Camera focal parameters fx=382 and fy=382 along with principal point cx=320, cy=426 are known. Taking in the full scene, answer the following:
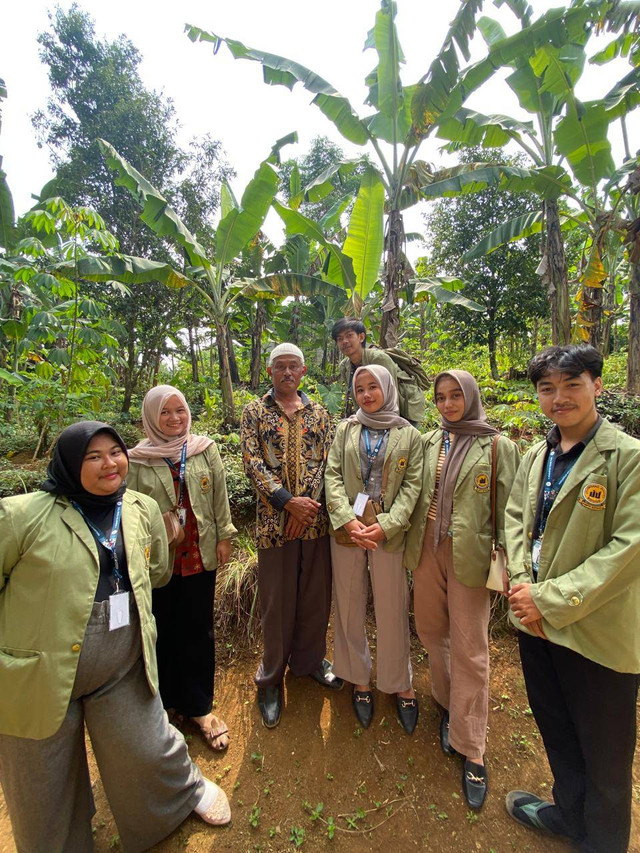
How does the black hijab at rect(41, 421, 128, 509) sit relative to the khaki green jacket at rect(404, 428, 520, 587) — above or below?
above

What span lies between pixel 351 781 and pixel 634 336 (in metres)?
7.13

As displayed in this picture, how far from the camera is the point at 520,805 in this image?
1933 mm

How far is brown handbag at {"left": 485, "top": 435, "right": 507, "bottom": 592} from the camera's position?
1900mm

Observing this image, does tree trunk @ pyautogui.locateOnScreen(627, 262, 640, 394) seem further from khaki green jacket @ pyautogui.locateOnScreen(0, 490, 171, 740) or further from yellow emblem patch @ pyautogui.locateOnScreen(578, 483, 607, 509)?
khaki green jacket @ pyautogui.locateOnScreen(0, 490, 171, 740)

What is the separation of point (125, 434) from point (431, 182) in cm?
724

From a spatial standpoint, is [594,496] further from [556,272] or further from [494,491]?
[556,272]

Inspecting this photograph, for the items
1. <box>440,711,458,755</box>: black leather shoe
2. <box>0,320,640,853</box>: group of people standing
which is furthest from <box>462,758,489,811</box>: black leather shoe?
<box>440,711,458,755</box>: black leather shoe

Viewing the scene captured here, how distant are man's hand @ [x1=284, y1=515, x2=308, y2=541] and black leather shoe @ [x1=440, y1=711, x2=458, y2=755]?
1.45 m

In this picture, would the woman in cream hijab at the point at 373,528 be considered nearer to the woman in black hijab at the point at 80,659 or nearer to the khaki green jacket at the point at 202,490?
the khaki green jacket at the point at 202,490

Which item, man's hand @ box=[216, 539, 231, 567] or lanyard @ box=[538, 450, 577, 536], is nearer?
lanyard @ box=[538, 450, 577, 536]

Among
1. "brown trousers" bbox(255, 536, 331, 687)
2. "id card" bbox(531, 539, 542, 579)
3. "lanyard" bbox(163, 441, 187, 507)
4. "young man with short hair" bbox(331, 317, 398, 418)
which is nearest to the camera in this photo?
"id card" bbox(531, 539, 542, 579)

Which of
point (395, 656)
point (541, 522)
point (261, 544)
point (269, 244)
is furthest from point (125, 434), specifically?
point (541, 522)

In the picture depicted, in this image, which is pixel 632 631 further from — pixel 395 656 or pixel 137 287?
pixel 137 287

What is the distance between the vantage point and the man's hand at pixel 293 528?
7.82 feet
